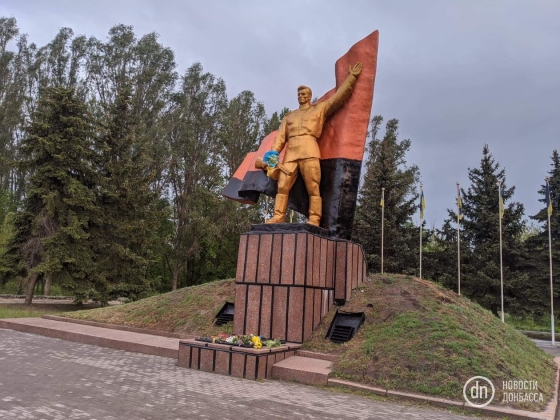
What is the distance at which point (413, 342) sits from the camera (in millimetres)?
6438

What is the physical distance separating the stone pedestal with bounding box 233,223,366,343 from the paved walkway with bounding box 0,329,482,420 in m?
1.58

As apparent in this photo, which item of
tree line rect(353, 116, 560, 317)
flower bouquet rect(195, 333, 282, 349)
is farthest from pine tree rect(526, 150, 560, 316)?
flower bouquet rect(195, 333, 282, 349)

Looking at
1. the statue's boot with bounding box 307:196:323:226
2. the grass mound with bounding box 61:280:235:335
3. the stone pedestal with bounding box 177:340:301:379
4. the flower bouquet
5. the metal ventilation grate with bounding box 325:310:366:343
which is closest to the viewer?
the stone pedestal with bounding box 177:340:301:379

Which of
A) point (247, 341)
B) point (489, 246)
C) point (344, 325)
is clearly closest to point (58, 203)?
point (247, 341)

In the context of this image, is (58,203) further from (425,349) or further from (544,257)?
(544,257)

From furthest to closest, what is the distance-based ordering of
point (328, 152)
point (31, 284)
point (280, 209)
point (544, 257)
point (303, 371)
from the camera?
point (544, 257) → point (31, 284) → point (328, 152) → point (280, 209) → point (303, 371)

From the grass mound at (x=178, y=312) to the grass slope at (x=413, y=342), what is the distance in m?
0.03

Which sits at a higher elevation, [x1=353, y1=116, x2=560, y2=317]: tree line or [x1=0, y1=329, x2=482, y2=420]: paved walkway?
[x1=353, y1=116, x2=560, y2=317]: tree line

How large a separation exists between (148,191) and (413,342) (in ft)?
52.4

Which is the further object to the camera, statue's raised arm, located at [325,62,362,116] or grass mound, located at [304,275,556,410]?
statue's raised arm, located at [325,62,362,116]

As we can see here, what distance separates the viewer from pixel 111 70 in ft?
78.0

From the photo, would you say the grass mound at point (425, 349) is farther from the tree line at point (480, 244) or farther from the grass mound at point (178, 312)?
the tree line at point (480, 244)

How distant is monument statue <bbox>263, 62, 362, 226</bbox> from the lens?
8.52 m

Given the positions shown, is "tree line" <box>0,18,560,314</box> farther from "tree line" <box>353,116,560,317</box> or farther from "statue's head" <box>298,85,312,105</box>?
"statue's head" <box>298,85,312,105</box>
